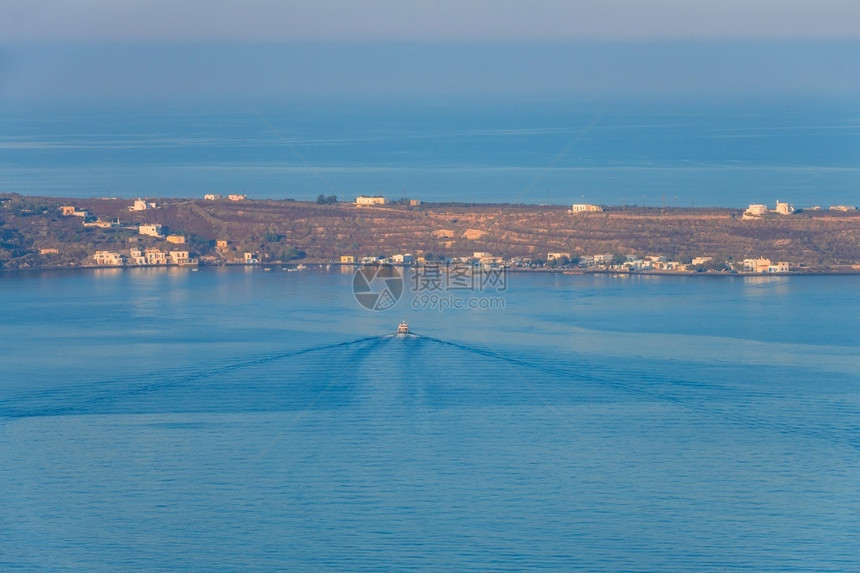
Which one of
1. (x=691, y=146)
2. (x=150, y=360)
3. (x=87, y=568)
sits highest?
(x=691, y=146)

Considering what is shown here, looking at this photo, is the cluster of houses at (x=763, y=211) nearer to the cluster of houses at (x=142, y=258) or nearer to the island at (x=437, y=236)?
the island at (x=437, y=236)

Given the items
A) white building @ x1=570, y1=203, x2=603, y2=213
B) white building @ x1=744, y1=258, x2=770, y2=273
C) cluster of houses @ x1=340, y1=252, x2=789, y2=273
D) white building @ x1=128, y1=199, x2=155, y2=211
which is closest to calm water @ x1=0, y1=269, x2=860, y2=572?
white building @ x1=744, y1=258, x2=770, y2=273

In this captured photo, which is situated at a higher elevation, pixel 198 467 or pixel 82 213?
pixel 82 213

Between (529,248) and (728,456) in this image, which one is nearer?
(728,456)

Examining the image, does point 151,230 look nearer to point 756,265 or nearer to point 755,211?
point 756,265

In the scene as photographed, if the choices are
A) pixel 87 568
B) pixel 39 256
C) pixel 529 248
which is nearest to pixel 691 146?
pixel 529 248

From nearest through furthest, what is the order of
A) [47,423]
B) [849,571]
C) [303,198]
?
[849,571], [47,423], [303,198]

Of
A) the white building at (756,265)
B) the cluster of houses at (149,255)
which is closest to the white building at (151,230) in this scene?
the cluster of houses at (149,255)

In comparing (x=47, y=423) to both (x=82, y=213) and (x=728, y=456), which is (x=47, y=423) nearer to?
(x=728, y=456)

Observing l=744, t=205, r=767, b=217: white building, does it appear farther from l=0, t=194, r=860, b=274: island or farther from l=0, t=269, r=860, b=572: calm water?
l=0, t=269, r=860, b=572: calm water
